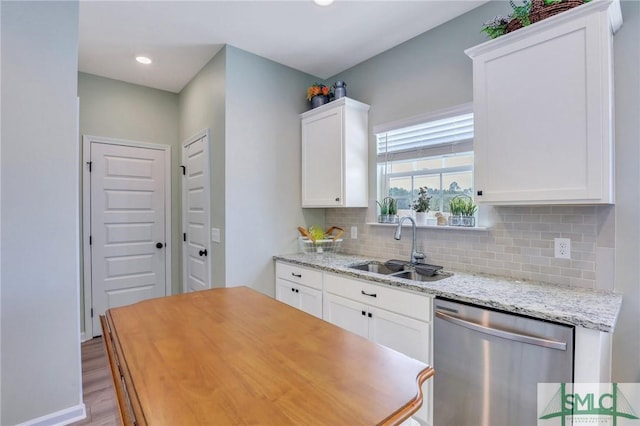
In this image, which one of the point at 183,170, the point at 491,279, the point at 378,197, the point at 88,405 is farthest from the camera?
the point at 183,170

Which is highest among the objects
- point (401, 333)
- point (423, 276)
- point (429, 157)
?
point (429, 157)

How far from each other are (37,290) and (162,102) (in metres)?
2.67

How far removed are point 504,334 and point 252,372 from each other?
4.05 feet

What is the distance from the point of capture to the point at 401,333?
76.6 inches

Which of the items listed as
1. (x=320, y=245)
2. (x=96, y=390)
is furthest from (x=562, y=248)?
(x=96, y=390)

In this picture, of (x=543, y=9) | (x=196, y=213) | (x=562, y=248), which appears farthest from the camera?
(x=196, y=213)

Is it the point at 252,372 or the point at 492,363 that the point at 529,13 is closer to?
the point at 492,363

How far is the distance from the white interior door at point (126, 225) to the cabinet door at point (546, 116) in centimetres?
354

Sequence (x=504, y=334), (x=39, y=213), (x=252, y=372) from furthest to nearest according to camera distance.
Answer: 1. (x=39, y=213)
2. (x=504, y=334)
3. (x=252, y=372)

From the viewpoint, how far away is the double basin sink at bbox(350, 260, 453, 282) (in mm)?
2240

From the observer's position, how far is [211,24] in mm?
2471

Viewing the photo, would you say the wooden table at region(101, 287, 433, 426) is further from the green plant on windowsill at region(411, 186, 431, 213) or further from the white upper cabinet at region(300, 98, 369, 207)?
the white upper cabinet at region(300, 98, 369, 207)

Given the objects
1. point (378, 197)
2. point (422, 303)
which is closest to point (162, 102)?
point (378, 197)

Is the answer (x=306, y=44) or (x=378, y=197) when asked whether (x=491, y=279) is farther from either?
(x=306, y=44)
